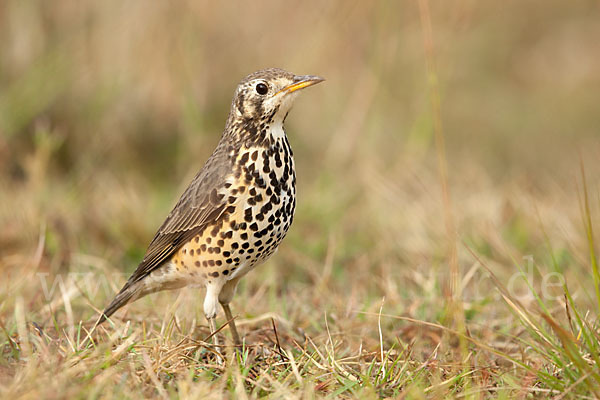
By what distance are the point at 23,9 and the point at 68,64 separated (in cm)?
74

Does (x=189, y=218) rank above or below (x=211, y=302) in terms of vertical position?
above

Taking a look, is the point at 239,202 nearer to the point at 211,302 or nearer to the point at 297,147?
the point at 211,302

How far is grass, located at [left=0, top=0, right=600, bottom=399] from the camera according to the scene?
345 centimetres

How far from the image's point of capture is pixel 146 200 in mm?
7070

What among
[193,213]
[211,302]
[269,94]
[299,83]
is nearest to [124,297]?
[211,302]

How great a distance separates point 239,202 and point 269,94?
0.61 m

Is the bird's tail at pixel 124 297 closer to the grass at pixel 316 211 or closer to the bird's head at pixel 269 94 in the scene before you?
the grass at pixel 316 211

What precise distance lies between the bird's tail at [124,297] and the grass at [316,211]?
0.13m

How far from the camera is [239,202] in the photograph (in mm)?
3881

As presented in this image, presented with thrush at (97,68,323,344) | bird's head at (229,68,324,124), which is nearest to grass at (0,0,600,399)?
thrush at (97,68,323,344)

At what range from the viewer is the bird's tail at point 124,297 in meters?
4.17

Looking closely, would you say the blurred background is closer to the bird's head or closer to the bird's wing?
the bird's wing

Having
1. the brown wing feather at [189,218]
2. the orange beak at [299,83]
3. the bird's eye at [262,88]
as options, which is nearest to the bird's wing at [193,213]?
the brown wing feather at [189,218]

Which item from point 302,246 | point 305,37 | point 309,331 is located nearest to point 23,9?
point 305,37
